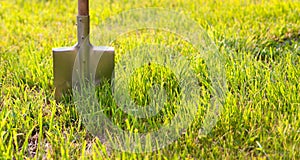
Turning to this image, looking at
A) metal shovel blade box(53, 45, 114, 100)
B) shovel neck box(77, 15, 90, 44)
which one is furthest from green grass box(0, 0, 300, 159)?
shovel neck box(77, 15, 90, 44)

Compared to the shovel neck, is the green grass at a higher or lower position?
lower

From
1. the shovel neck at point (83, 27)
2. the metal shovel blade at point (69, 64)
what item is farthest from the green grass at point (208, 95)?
the shovel neck at point (83, 27)

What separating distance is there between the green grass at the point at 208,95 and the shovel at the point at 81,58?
11cm

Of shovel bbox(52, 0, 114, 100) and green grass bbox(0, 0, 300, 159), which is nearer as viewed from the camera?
green grass bbox(0, 0, 300, 159)

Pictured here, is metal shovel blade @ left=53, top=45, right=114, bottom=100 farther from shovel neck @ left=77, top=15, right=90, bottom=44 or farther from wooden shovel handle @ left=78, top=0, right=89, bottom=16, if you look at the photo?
wooden shovel handle @ left=78, top=0, right=89, bottom=16

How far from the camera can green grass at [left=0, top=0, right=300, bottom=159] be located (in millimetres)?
1661

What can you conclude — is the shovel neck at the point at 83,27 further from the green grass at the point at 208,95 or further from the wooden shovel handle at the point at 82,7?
the green grass at the point at 208,95

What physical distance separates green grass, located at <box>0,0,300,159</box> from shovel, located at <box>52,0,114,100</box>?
11 centimetres

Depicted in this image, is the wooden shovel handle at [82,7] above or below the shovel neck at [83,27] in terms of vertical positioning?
above

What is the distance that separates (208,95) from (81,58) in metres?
0.61

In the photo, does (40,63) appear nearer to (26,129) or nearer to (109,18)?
(26,129)

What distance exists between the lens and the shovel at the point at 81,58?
205cm

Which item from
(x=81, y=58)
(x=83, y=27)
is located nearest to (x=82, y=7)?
(x=83, y=27)

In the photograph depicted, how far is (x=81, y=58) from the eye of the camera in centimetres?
209
